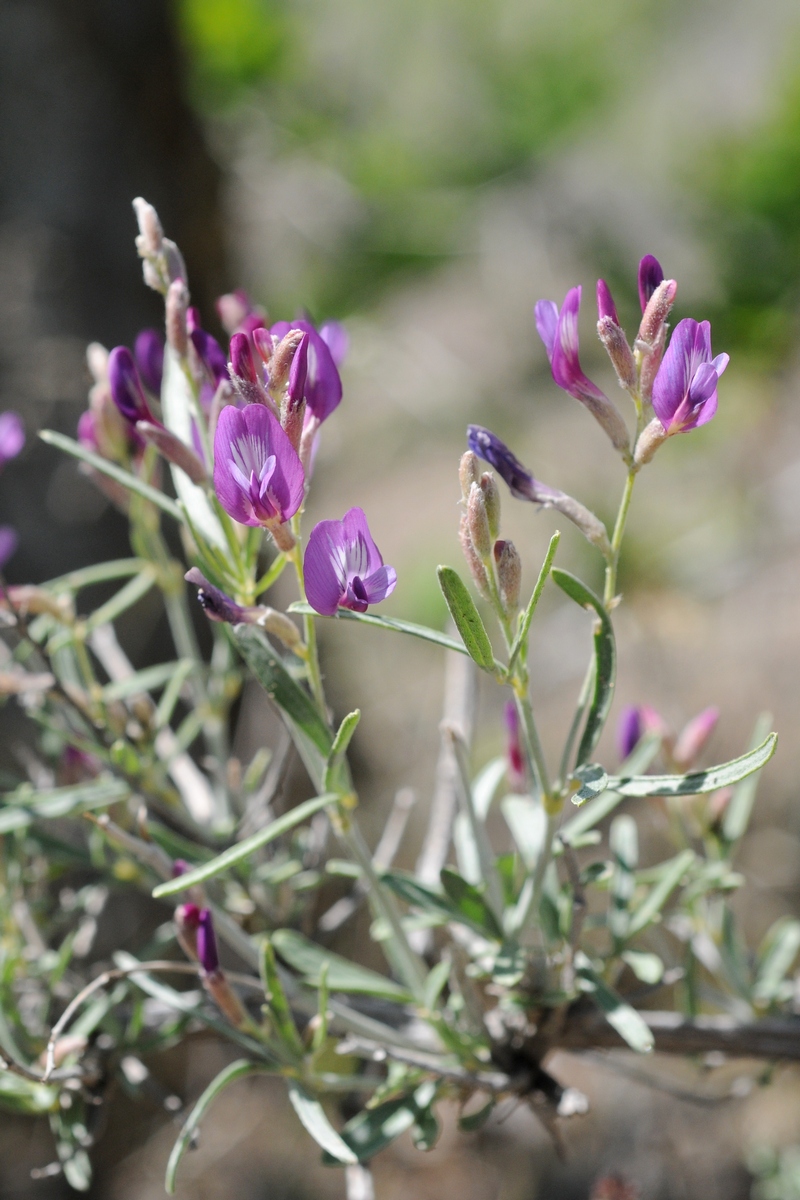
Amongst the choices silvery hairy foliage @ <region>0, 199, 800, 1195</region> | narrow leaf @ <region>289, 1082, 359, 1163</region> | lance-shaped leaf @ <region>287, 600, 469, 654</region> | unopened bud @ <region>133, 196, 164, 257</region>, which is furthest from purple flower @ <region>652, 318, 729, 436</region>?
narrow leaf @ <region>289, 1082, 359, 1163</region>

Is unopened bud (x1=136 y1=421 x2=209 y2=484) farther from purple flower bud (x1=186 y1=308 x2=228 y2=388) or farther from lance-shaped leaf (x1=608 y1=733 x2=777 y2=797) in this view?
lance-shaped leaf (x1=608 y1=733 x2=777 y2=797)

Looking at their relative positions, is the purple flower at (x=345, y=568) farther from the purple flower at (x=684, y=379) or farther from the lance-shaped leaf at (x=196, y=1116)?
the lance-shaped leaf at (x=196, y=1116)

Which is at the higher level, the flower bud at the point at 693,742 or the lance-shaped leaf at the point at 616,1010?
the flower bud at the point at 693,742

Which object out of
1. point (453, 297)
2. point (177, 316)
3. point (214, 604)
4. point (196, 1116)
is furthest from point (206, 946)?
point (453, 297)

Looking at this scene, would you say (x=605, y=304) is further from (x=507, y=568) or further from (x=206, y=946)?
(x=206, y=946)

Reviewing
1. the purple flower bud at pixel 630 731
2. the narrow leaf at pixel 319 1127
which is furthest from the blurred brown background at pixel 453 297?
the narrow leaf at pixel 319 1127
